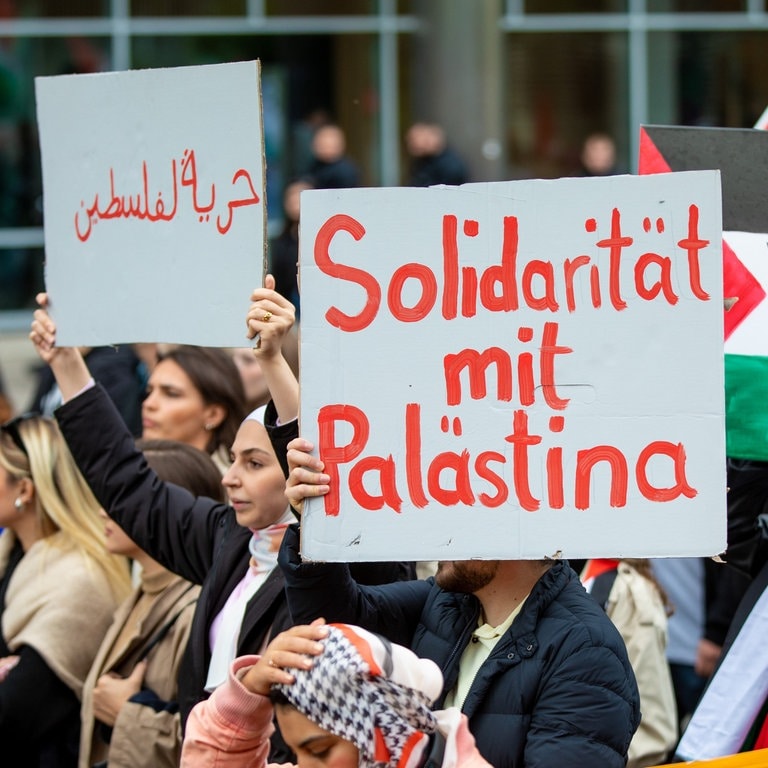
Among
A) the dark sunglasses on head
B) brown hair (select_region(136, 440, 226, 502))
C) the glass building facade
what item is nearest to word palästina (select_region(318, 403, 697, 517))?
brown hair (select_region(136, 440, 226, 502))

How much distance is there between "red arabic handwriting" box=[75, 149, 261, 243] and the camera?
3.22 metres

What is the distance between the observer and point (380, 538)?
8.54ft

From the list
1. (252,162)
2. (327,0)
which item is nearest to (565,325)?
(252,162)

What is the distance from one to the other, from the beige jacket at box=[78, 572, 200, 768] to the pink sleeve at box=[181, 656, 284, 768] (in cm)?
115

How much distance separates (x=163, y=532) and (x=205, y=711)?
4.03 ft

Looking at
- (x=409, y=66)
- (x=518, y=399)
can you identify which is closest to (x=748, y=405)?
(x=518, y=399)

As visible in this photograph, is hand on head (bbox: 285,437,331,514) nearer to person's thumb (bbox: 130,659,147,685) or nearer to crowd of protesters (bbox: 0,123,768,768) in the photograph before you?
crowd of protesters (bbox: 0,123,768,768)

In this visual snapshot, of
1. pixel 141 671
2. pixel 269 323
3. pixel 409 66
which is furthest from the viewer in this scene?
pixel 409 66

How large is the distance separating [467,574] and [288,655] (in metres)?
0.53

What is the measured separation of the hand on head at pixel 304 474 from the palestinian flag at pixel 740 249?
113 centimetres

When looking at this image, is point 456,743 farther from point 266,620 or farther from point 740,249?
point 740,249

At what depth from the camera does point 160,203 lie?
11.1ft

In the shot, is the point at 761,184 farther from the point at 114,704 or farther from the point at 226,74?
the point at 114,704

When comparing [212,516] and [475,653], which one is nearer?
[475,653]
